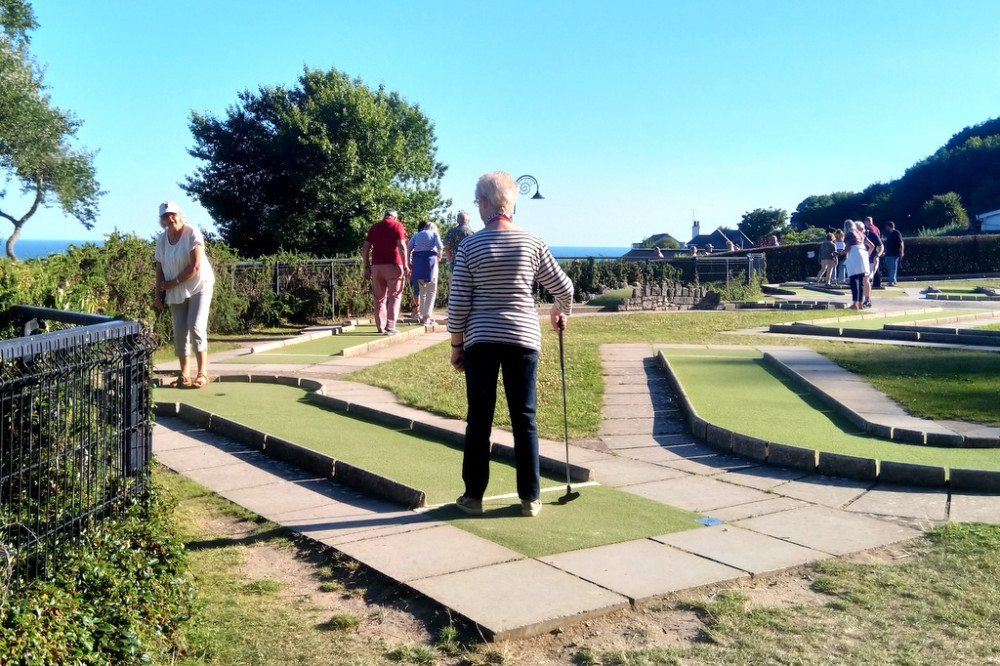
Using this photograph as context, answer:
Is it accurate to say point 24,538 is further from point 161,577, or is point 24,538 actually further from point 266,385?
point 266,385

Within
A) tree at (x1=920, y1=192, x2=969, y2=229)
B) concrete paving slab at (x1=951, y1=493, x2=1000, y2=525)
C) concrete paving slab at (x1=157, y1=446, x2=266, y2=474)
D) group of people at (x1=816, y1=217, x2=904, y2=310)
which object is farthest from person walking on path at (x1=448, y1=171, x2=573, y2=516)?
tree at (x1=920, y1=192, x2=969, y2=229)

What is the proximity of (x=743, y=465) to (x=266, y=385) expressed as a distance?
5712 millimetres

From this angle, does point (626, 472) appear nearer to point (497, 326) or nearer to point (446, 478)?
point (446, 478)

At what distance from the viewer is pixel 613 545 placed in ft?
16.6

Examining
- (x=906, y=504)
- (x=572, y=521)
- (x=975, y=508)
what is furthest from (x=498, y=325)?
(x=975, y=508)

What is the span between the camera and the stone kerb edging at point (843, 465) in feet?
20.5

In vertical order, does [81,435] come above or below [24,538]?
above

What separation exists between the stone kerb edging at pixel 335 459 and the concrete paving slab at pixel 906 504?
1770 millimetres

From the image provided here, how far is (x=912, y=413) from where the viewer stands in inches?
329

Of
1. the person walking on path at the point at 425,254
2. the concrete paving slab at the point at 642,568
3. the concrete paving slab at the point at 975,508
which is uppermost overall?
the person walking on path at the point at 425,254

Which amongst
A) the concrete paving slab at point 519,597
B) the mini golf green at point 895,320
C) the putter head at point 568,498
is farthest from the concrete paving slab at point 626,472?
the mini golf green at point 895,320

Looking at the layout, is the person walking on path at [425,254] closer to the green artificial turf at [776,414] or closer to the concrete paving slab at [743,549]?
the green artificial turf at [776,414]

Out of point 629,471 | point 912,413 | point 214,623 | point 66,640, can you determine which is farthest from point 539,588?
point 912,413

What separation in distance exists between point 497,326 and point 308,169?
27.2m
